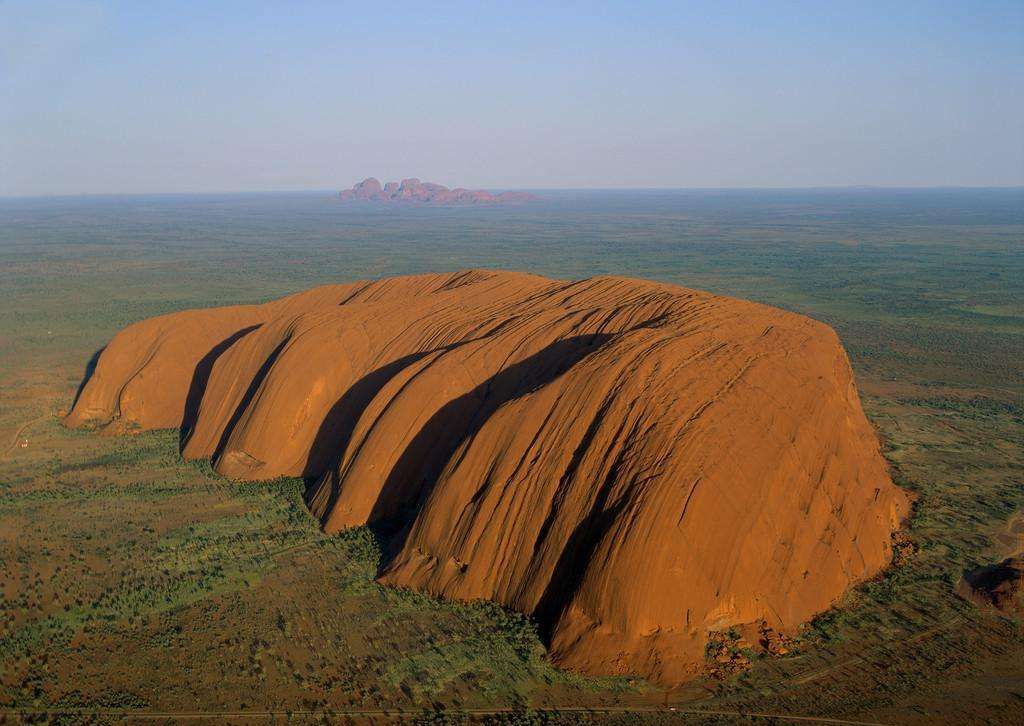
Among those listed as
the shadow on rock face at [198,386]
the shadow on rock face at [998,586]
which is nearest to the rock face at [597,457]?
the shadow on rock face at [998,586]

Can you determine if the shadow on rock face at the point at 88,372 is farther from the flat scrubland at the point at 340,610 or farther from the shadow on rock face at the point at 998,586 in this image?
the shadow on rock face at the point at 998,586

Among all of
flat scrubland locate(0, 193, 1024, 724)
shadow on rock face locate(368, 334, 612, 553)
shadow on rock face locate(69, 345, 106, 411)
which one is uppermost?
shadow on rock face locate(368, 334, 612, 553)

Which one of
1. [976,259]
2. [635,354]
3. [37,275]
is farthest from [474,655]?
[976,259]

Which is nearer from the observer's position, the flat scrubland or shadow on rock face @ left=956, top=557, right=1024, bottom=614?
the flat scrubland

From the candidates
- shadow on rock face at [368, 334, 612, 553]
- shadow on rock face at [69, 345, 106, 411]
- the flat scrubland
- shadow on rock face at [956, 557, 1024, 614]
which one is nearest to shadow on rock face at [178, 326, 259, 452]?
the flat scrubland

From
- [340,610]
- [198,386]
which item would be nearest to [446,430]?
[340,610]

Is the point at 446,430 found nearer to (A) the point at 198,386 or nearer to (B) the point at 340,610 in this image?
(B) the point at 340,610

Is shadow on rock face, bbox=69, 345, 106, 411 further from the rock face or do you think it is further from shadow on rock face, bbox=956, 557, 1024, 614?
shadow on rock face, bbox=956, 557, 1024, 614

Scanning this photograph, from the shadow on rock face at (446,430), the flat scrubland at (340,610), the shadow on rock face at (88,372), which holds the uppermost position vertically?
the shadow on rock face at (446,430)
